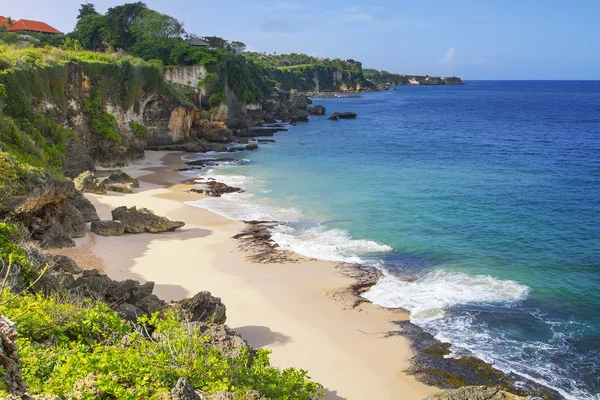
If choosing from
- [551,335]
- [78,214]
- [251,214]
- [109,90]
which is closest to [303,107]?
[109,90]

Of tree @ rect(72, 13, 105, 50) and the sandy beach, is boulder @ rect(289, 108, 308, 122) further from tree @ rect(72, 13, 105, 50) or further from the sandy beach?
the sandy beach

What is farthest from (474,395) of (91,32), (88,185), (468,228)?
(91,32)

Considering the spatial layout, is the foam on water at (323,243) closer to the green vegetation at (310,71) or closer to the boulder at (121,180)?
the boulder at (121,180)

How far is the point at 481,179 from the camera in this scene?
33.2 m

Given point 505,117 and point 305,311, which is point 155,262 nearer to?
point 305,311

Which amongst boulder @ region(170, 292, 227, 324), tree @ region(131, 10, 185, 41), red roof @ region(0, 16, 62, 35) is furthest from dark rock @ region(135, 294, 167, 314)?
red roof @ region(0, 16, 62, 35)

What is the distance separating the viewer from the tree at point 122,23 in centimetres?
6194

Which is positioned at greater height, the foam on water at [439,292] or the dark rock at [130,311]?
the dark rock at [130,311]

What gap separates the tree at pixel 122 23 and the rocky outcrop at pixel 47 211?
47431 millimetres

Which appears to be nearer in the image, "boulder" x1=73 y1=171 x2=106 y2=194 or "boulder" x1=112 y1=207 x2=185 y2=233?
"boulder" x1=112 y1=207 x2=185 y2=233

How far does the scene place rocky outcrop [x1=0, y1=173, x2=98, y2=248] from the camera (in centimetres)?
1658

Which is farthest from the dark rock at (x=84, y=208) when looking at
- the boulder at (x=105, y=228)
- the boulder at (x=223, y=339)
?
the boulder at (x=223, y=339)

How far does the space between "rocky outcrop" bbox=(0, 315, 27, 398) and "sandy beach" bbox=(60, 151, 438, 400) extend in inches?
284

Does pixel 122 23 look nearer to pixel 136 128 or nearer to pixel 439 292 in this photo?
pixel 136 128
